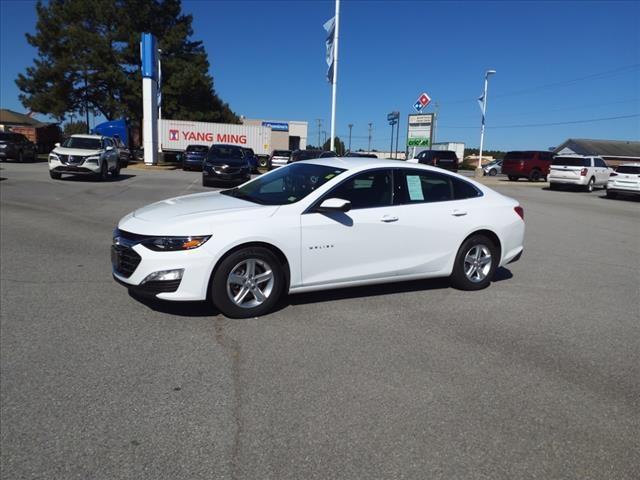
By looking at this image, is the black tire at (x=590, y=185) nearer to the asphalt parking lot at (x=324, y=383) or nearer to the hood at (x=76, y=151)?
the asphalt parking lot at (x=324, y=383)

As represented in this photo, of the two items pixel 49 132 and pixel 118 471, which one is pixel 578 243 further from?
pixel 49 132

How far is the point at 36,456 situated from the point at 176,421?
74 centimetres

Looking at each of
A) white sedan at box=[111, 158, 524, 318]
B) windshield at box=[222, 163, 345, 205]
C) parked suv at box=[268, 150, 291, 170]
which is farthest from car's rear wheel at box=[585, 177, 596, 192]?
windshield at box=[222, 163, 345, 205]

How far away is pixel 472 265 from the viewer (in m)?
6.07

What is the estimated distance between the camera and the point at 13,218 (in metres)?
10.1

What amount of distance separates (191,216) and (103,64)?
156 ft

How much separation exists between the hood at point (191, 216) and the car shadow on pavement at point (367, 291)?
1073mm

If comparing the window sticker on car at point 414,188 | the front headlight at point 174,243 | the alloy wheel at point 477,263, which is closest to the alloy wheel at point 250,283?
the front headlight at point 174,243

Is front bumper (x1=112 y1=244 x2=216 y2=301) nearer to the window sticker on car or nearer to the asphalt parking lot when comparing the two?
the asphalt parking lot

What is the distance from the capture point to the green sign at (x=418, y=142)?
41.0 metres

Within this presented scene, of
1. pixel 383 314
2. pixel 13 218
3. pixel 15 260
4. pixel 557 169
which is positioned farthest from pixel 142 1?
pixel 383 314

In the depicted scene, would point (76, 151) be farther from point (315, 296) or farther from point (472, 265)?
point (472, 265)

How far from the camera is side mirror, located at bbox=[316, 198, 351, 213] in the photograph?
4.81m

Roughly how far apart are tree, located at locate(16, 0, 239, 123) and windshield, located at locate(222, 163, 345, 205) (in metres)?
44.4
